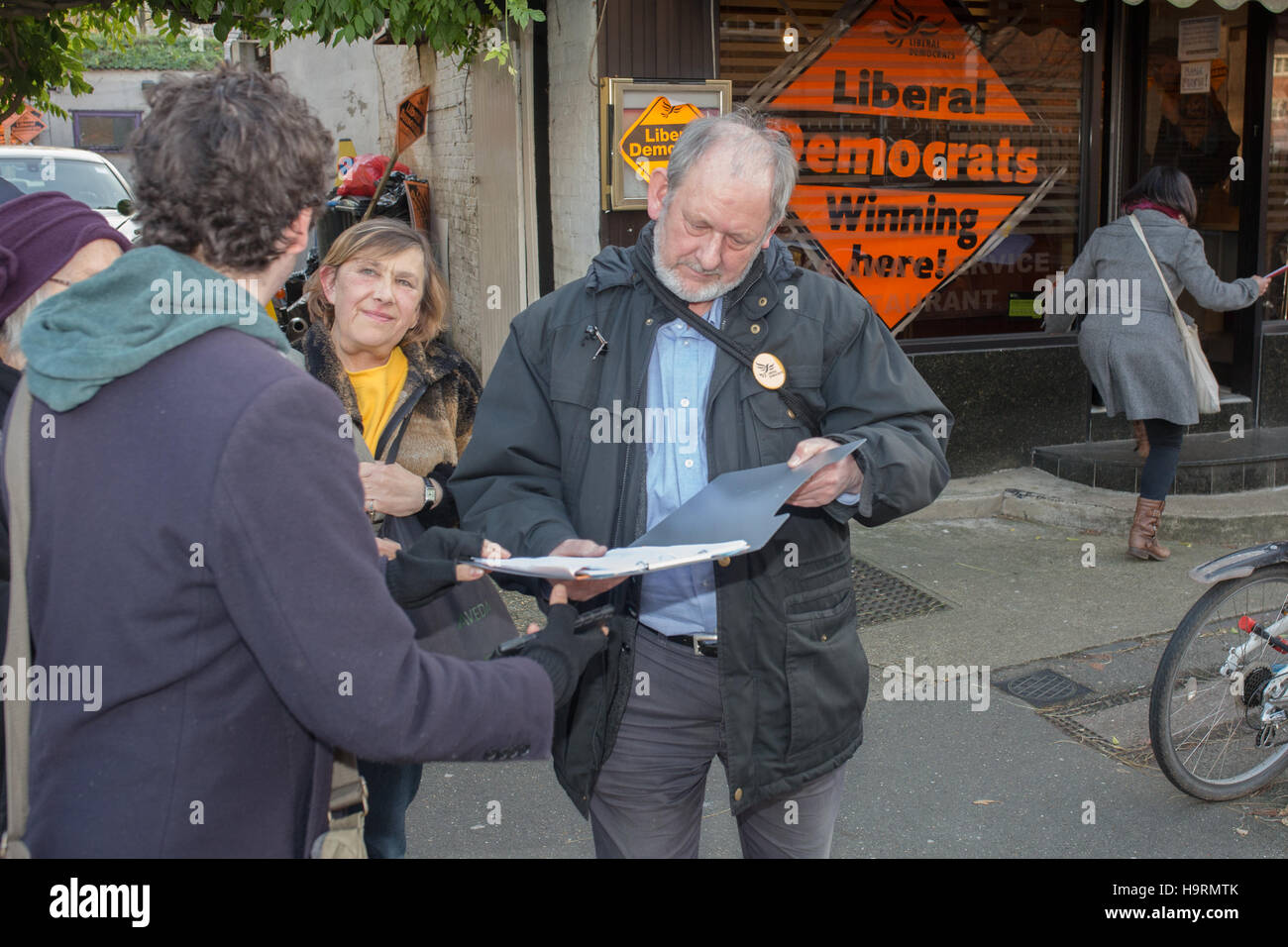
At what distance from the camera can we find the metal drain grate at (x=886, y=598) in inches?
230

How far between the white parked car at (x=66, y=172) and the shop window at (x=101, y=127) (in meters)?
22.5

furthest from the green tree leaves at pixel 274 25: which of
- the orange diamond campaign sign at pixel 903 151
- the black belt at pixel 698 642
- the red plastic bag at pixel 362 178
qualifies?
the black belt at pixel 698 642

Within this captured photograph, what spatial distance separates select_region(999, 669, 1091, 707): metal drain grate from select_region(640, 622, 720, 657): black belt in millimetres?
2802

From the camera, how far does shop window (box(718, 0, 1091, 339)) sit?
25.1ft

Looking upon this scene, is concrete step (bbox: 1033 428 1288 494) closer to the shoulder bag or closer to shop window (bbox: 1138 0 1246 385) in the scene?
shop window (bbox: 1138 0 1246 385)

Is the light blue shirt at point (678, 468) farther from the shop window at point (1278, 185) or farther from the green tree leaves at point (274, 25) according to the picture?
the shop window at point (1278, 185)

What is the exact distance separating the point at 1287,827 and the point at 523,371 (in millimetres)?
3057

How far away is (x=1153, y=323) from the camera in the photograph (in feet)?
21.4

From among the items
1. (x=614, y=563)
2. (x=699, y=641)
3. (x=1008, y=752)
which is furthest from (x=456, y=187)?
(x=614, y=563)

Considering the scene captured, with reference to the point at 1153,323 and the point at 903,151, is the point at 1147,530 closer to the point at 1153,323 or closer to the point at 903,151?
the point at 1153,323

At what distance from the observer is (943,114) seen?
8.02 m

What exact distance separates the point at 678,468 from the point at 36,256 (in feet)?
4.46

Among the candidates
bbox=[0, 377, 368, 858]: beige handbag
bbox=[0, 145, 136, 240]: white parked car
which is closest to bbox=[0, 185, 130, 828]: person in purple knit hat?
bbox=[0, 377, 368, 858]: beige handbag

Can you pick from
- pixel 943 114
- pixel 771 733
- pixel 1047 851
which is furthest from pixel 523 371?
pixel 943 114
